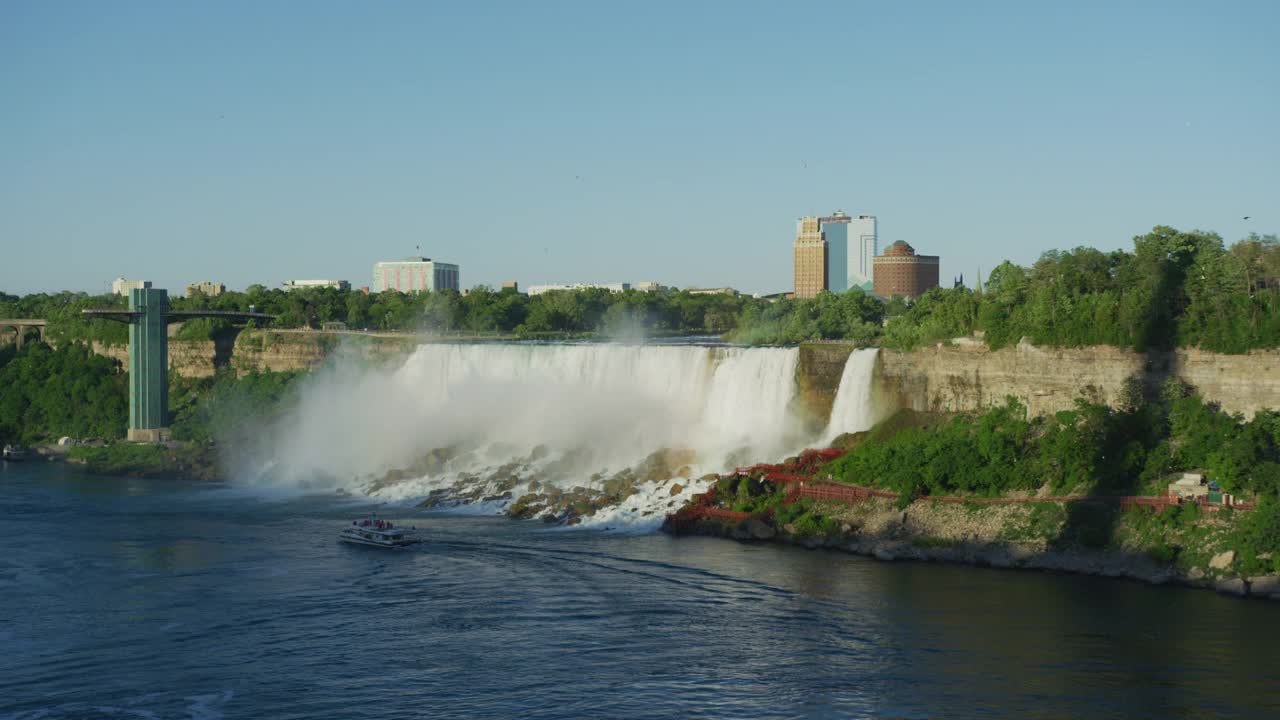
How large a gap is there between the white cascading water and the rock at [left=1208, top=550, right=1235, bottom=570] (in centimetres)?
1750

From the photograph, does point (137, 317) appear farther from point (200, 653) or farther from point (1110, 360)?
point (1110, 360)

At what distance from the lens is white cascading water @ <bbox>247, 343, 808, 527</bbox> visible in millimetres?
50969

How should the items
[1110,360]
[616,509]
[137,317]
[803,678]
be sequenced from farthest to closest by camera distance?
1. [137,317]
2. [616,509]
3. [1110,360]
4. [803,678]

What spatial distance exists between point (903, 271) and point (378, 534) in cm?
15371

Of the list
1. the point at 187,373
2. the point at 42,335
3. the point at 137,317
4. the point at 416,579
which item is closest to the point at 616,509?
the point at 416,579

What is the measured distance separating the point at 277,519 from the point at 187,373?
120ft

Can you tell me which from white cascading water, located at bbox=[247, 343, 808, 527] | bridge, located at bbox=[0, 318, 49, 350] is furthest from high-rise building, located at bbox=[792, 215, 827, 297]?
white cascading water, located at bbox=[247, 343, 808, 527]

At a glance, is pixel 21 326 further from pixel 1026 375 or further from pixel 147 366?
pixel 1026 375

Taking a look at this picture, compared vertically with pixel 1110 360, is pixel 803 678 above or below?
below

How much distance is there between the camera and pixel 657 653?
29.0 metres

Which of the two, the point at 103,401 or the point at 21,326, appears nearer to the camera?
the point at 103,401

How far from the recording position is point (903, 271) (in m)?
187

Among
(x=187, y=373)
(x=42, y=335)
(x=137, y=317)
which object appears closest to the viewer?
(x=137, y=317)

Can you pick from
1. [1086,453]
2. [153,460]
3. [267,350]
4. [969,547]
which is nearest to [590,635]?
[969,547]
